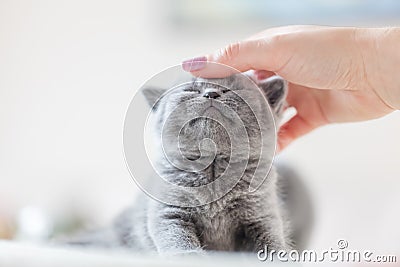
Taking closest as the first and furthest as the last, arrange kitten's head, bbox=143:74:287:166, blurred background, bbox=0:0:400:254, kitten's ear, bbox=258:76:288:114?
kitten's head, bbox=143:74:287:166
kitten's ear, bbox=258:76:288:114
blurred background, bbox=0:0:400:254

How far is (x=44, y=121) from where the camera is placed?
2.29 meters

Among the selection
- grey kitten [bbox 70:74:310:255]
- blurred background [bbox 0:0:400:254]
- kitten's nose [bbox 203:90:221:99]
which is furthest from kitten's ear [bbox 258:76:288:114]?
blurred background [bbox 0:0:400:254]

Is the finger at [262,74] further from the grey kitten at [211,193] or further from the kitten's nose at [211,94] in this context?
the kitten's nose at [211,94]

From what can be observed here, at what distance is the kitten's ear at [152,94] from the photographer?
72 centimetres

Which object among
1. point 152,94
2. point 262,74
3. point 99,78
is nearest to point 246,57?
point 262,74

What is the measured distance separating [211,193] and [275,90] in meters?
0.18

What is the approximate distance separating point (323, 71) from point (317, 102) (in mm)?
155

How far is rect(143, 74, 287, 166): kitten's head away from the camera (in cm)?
69

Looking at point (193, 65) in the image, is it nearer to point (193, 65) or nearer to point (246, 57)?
point (193, 65)

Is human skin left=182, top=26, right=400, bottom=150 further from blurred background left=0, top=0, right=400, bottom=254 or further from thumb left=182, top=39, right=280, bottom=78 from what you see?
blurred background left=0, top=0, right=400, bottom=254

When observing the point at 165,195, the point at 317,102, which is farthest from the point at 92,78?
the point at 165,195

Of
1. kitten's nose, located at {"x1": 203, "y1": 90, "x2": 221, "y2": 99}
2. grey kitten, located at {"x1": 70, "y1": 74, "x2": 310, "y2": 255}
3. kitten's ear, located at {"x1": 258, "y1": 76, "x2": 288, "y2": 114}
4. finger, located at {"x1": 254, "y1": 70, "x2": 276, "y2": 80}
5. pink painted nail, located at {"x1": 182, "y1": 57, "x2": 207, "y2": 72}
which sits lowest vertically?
grey kitten, located at {"x1": 70, "y1": 74, "x2": 310, "y2": 255}

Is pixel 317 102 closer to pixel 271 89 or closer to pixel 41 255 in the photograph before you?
pixel 271 89

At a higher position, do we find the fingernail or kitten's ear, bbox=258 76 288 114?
the fingernail
